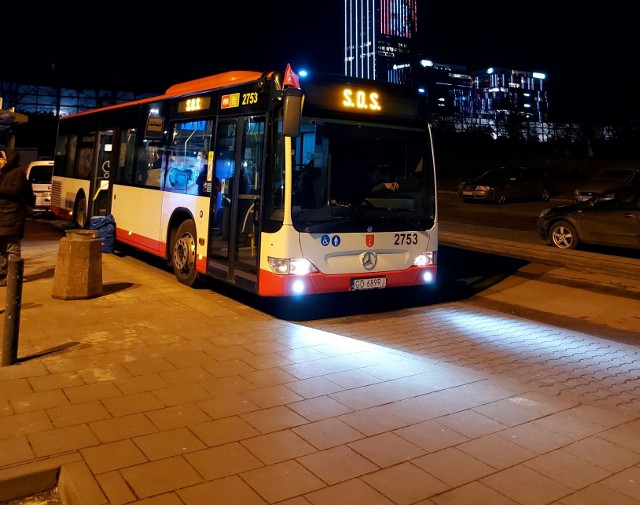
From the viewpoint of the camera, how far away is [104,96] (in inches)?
2013

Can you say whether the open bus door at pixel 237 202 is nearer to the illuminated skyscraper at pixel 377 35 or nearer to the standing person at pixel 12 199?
the standing person at pixel 12 199

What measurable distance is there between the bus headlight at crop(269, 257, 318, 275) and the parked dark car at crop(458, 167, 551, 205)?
2155 centimetres

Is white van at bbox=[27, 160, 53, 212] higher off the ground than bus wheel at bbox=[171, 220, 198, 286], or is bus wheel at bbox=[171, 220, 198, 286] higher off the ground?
white van at bbox=[27, 160, 53, 212]

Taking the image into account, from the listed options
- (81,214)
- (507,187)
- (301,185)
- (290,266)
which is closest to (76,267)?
(290,266)

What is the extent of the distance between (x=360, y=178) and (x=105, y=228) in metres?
6.65

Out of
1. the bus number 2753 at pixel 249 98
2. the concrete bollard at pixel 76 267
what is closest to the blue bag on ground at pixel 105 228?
the concrete bollard at pixel 76 267

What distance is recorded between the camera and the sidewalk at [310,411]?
3791 mm

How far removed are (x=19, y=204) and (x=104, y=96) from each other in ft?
152

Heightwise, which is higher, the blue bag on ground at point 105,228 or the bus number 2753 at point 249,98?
the bus number 2753 at point 249,98

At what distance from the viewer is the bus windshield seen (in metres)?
7.49

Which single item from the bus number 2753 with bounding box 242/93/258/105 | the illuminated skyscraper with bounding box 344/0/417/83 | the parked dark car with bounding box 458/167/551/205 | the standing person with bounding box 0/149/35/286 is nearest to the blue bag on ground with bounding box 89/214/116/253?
the standing person with bounding box 0/149/35/286

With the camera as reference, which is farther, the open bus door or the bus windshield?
the open bus door

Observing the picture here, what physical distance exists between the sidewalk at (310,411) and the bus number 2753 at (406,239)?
1142 mm

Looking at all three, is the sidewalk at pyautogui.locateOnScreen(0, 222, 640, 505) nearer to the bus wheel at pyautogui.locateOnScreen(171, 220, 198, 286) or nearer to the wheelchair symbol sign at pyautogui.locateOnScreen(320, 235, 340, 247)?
the wheelchair symbol sign at pyautogui.locateOnScreen(320, 235, 340, 247)
